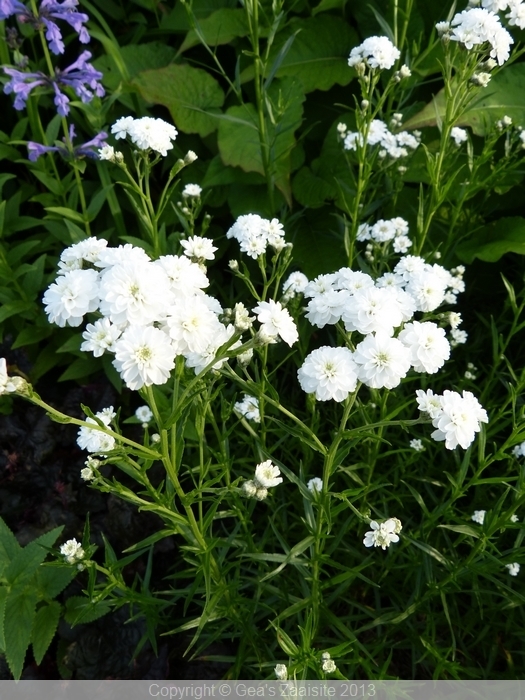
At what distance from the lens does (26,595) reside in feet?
5.84

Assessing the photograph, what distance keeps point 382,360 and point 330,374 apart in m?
0.11

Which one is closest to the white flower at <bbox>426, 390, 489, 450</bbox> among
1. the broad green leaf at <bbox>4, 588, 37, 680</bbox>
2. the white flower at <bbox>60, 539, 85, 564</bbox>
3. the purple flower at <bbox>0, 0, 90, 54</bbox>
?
the white flower at <bbox>60, 539, 85, 564</bbox>

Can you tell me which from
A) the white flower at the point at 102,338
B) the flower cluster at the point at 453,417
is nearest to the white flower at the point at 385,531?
the flower cluster at the point at 453,417

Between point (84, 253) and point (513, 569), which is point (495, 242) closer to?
point (513, 569)

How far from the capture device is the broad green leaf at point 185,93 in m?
2.70

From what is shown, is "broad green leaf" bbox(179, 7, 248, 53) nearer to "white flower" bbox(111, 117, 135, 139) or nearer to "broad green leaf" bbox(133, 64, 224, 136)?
"broad green leaf" bbox(133, 64, 224, 136)

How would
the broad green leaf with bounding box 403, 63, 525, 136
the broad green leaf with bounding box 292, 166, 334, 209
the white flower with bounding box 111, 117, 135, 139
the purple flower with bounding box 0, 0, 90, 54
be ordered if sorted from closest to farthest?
1. the white flower with bounding box 111, 117, 135, 139
2. the purple flower with bounding box 0, 0, 90, 54
3. the broad green leaf with bounding box 403, 63, 525, 136
4. the broad green leaf with bounding box 292, 166, 334, 209

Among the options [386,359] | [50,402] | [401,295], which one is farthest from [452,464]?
[50,402]

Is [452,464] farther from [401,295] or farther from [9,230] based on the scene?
[9,230]

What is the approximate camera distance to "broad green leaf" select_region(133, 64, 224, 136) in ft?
8.86

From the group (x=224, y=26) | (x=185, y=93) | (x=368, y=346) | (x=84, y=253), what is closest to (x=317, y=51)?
(x=224, y=26)

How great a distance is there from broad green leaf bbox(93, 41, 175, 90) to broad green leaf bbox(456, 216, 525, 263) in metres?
1.70

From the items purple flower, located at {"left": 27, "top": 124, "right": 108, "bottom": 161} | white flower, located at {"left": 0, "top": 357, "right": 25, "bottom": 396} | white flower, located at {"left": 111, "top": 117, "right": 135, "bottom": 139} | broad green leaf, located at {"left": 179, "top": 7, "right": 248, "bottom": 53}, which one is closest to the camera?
white flower, located at {"left": 0, "top": 357, "right": 25, "bottom": 396}
